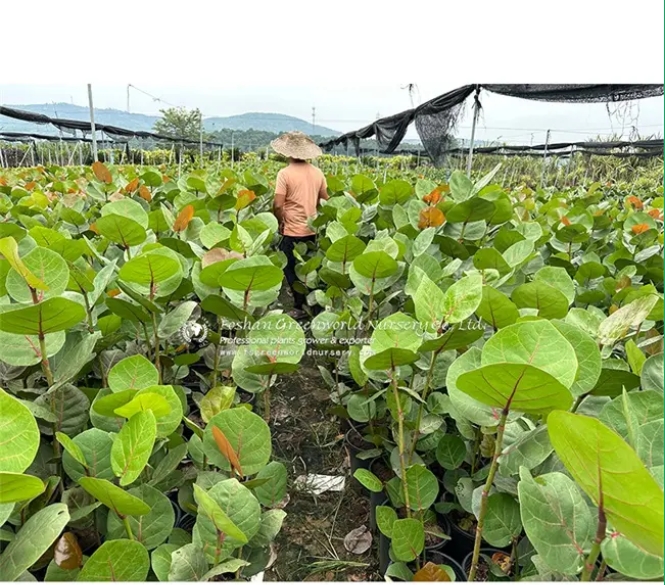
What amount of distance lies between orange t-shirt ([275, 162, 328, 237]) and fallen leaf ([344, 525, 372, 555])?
111 inches

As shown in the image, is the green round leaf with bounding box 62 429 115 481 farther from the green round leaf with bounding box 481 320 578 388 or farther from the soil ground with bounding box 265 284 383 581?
the soil ground with bounding box 265 284 383 581

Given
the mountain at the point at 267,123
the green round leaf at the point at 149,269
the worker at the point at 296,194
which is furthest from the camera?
the mountain at the point at 267,123

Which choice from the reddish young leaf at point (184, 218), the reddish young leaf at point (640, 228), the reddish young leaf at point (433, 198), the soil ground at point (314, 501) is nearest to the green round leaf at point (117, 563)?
the reddish young leaf at point (184, 218)

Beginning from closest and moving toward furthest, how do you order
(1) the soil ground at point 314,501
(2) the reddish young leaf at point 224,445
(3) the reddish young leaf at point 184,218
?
(2) the reddish young leaf at point 224,445 < (3) the reddish young leaf at point 184,218 < (1) the soil ground at point 314,501

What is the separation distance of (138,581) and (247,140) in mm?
39746

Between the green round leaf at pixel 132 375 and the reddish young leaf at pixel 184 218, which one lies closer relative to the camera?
the green round leaf at pixel 132 375

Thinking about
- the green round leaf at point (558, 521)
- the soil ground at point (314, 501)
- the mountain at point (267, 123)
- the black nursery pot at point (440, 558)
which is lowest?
the soil ground at point (314, 501)

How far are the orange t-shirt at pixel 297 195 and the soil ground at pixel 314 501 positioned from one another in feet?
5.20

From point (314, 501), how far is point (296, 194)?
9.07 ft

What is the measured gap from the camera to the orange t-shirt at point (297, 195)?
4391 millimetres

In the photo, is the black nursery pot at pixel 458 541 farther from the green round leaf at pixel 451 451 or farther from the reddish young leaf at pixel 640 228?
the reddish young leaf at pixel 640 228

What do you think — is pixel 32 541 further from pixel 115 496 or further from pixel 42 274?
pixel 42 274

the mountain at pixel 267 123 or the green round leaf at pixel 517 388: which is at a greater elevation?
the mountain at pixel 267 123

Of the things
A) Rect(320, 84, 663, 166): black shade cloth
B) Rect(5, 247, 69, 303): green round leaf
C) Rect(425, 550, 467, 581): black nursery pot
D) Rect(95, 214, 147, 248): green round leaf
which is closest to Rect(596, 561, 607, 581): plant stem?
Rect(425, 550, 467, 581): black nursery pot
